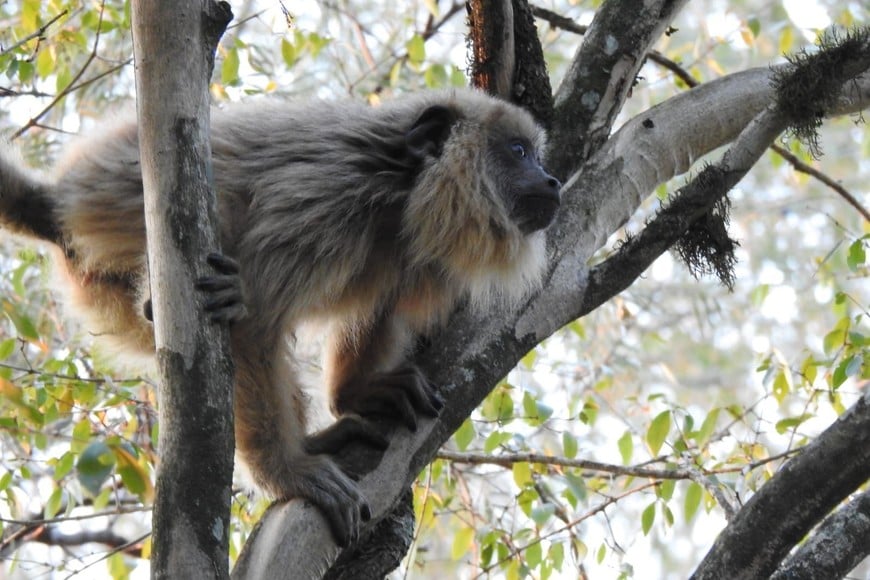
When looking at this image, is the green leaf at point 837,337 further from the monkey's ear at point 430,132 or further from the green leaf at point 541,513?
the monkey's ear at point 430,132

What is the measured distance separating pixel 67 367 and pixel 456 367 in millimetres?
2513

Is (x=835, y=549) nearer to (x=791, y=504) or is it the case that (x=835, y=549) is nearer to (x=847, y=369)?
(x=791, y=504)

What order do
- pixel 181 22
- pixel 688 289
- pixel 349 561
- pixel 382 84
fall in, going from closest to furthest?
1. pixel 181 22
2. pixel 349 561
3. pixel 382 84
4. pixel 688 289

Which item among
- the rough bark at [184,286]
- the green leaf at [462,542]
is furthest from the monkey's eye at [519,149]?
the green leaf at [462,542]

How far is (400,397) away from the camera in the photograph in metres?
3.88

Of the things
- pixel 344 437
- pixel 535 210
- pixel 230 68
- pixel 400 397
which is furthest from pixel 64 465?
pixel 230 68

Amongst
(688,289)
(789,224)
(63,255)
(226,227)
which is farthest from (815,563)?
(789,224)

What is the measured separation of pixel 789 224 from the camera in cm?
2120

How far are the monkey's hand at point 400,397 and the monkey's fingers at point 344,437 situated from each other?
0.08 metres

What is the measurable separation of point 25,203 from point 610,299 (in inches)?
102

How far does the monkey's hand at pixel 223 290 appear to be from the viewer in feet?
9.69

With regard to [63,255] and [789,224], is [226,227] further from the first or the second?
[789,224]

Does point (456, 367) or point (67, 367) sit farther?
point (67, 367)

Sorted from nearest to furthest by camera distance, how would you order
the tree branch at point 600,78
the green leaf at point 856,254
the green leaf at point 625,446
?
the tree branch at point 600,78 < the green leaf at point 856,254 < the green leaf at point 625,446
